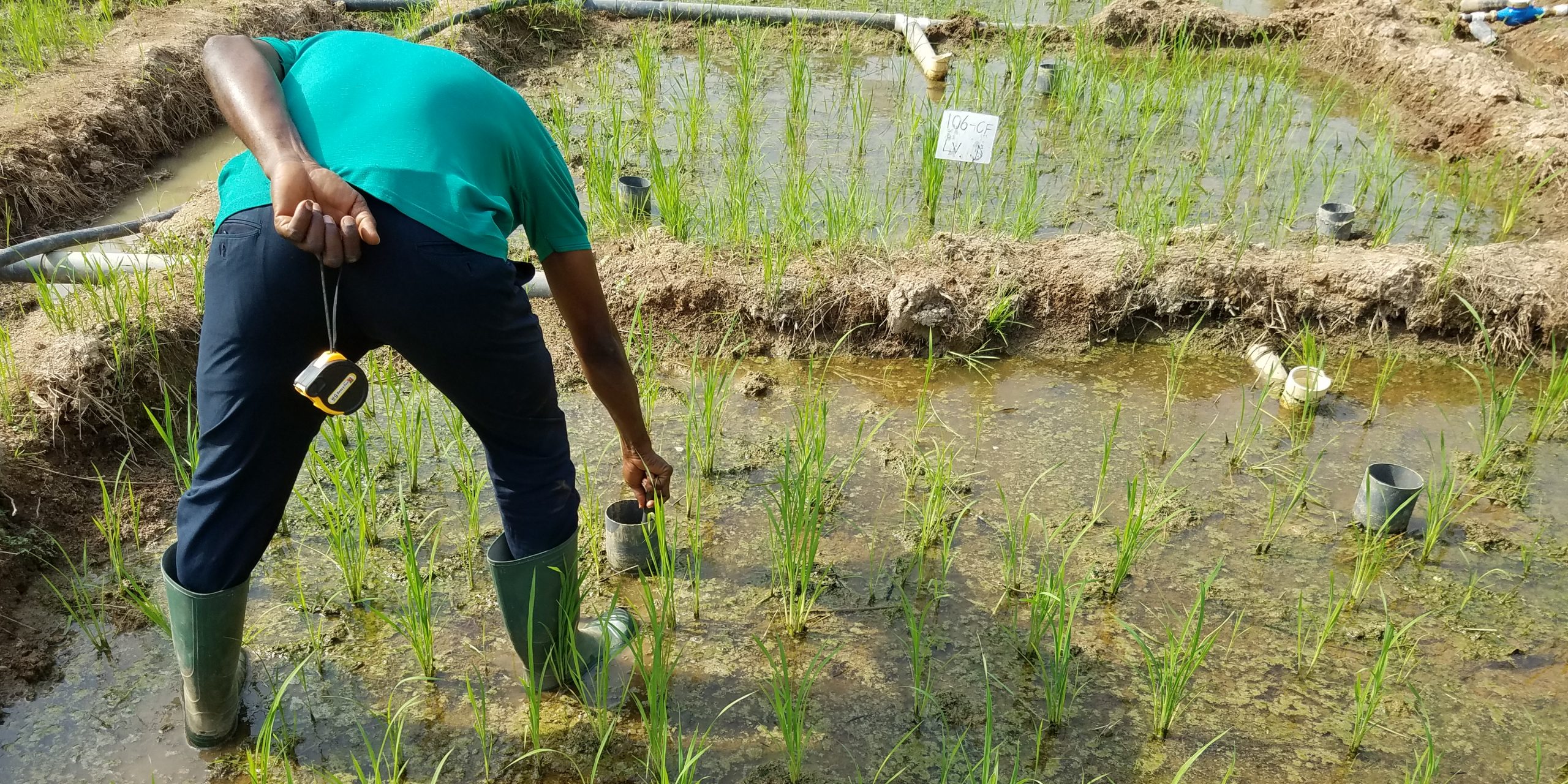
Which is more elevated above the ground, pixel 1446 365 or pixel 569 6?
pixel 569 6

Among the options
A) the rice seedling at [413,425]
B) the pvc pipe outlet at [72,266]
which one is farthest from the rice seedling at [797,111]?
the pvc pipe outlet at [72,266]

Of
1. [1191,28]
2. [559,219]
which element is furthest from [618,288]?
[1191,28]

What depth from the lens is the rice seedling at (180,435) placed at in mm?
2424

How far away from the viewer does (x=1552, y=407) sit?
9.54ft

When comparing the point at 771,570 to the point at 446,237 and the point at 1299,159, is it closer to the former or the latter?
the point at 446,237

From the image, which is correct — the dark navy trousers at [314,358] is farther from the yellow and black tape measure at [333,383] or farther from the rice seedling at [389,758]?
the rice seedling at [389,758]

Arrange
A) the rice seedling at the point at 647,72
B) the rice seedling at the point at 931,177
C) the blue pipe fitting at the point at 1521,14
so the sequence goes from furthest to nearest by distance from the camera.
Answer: the blue pipe fitting at the point at 1521,14 → the rice seedling at the point at 647,72 → the rice seedling at the point at 931,177

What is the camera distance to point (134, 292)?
3006 mm

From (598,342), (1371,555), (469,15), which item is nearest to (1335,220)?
(1371,555)

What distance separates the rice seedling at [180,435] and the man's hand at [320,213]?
3.83 feet

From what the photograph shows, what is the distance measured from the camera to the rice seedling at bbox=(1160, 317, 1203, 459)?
3016 millimetres

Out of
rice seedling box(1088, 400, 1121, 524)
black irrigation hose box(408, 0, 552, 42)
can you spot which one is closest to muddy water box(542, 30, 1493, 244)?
black irrigation hose box(408, 0, 552, 42)

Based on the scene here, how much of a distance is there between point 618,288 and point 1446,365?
267 cm

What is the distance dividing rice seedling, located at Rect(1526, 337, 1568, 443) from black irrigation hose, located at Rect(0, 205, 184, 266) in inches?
170
